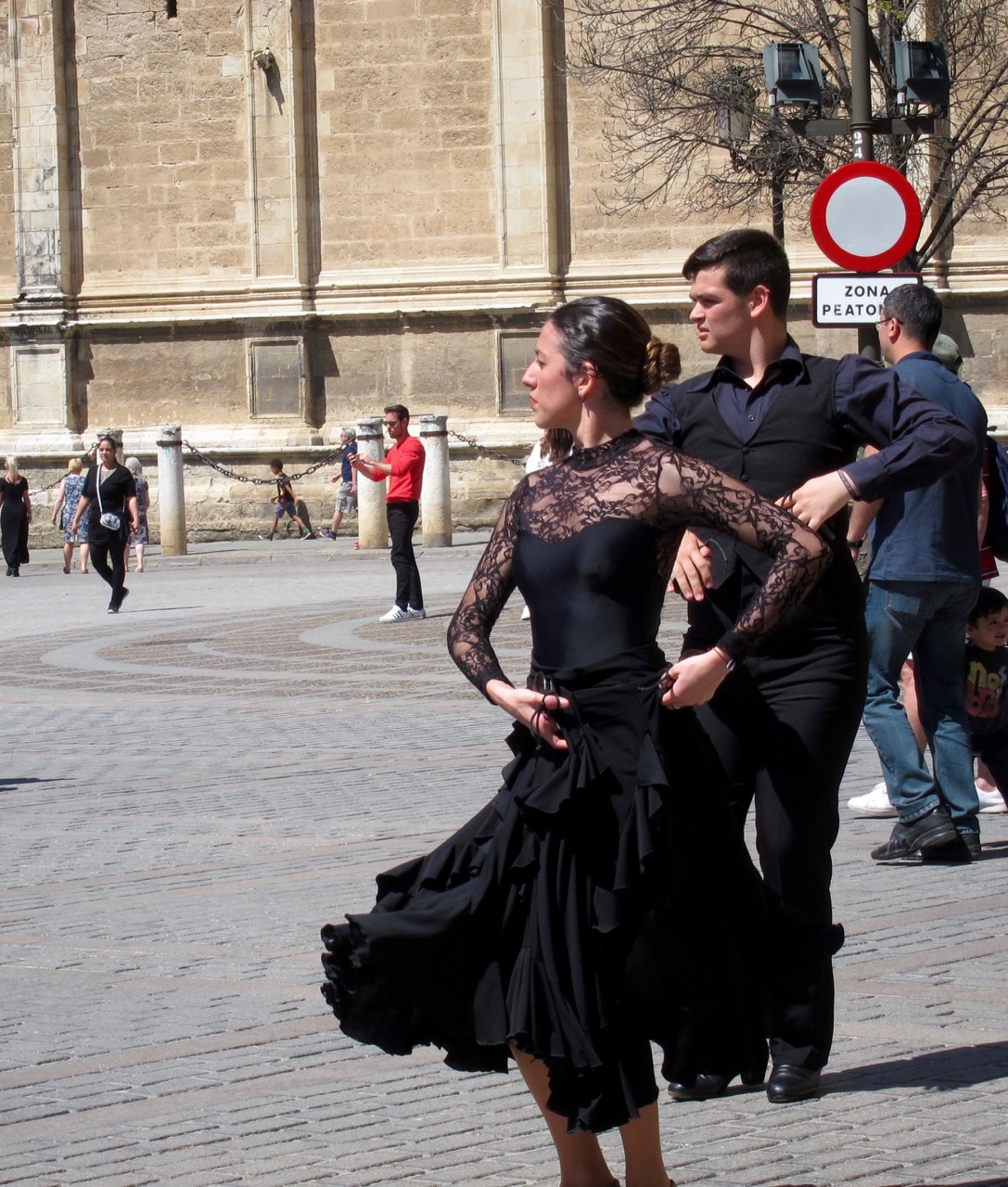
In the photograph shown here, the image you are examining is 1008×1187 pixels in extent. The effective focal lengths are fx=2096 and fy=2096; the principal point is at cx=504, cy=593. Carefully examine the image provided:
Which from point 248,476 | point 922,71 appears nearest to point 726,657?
point 922,71

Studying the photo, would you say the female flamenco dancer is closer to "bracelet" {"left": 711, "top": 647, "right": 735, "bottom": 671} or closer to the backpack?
"bracelet" {"left": 711, "top": 647, "right": 735, "bottom": 671}

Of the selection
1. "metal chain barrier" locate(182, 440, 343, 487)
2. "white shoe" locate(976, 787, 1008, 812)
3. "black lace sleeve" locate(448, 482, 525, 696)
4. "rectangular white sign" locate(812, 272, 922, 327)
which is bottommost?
"white shoe" locate(976, 787, 1008, 812)

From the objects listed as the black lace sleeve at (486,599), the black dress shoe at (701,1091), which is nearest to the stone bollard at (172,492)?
the black dress shoe at (701,1091)

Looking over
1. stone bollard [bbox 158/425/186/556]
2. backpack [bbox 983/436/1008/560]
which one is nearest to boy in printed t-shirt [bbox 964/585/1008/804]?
backpack [bbox 983/436/1008/560]

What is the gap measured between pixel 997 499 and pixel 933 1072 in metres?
3.71

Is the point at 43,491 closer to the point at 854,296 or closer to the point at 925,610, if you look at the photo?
the point at 854,296

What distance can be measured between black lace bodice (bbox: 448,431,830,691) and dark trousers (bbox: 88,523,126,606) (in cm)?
1619

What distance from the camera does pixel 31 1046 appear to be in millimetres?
5336

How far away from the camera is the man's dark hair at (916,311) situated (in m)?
7.25

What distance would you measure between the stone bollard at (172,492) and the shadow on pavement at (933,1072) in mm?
24713

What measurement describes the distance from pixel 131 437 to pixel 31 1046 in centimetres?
2704

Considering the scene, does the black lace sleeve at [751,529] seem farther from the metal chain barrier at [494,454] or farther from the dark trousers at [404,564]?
the metal chain barrier at [494,454]

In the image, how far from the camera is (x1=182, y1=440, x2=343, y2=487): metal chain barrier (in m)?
30.3

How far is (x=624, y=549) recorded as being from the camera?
13.2ft
